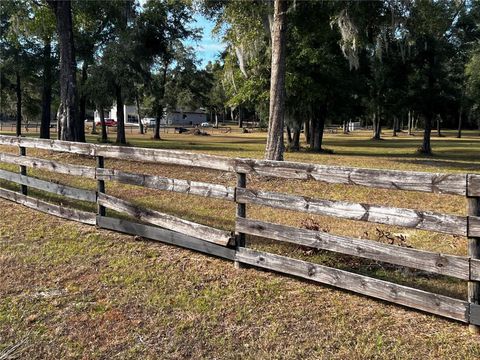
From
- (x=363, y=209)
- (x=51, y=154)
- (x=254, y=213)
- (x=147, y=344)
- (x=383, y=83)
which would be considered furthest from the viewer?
(x=383, y=83)

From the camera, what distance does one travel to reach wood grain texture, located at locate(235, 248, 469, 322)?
395cm

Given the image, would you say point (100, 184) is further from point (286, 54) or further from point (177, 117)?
point (177, 117)

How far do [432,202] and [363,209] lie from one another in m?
5.80


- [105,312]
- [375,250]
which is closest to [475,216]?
[375,250]

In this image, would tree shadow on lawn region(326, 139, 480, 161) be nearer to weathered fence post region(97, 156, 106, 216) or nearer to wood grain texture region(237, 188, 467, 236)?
weathered fence post region(97, 156, 106, 216)

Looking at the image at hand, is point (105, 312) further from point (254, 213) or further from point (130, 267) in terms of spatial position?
point (254, 213)

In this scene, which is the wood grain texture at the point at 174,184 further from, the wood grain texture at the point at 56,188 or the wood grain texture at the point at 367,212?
the wood grain texture at the point at 56,188

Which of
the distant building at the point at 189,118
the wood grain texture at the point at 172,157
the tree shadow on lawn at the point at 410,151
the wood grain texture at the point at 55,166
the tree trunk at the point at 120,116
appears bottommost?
the tree shadow on lawn at the point at 410,151

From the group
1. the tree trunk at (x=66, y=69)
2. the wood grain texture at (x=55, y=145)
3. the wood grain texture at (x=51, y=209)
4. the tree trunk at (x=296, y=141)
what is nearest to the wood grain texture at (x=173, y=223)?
the wood grain texture at (x=51, y=209)

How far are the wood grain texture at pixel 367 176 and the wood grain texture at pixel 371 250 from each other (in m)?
0.53

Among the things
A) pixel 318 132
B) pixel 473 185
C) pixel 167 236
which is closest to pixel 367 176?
pixel 473 185

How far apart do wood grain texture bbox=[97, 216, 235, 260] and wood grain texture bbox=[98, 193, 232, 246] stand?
70 mm

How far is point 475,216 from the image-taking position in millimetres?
3781

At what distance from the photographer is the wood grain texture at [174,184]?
5517 mm
